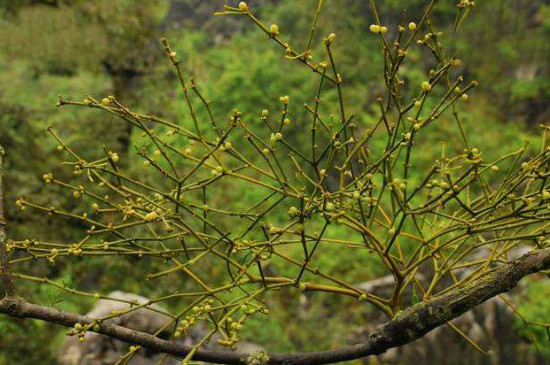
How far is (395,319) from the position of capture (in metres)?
1.52

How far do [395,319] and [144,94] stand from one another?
6998mm

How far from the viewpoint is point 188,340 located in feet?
17.6

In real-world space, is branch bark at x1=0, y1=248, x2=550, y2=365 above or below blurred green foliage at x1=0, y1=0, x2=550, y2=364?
below

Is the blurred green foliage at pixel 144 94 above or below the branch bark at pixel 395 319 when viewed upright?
above

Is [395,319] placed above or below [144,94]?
below

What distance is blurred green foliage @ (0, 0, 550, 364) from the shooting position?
6203 mm

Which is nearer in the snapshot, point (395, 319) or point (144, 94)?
point (395, 319)

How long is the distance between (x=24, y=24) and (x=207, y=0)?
54.4ft

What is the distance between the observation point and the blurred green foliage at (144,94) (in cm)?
620

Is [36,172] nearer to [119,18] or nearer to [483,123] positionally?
[119,18]

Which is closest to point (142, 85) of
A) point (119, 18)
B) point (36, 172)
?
point (119, 18)

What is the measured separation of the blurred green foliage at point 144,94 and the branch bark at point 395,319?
121 mm

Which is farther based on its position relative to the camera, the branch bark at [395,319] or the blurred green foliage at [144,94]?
the blurred green foliage at [144,94]

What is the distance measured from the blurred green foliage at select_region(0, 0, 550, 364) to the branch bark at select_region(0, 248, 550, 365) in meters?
0.12
